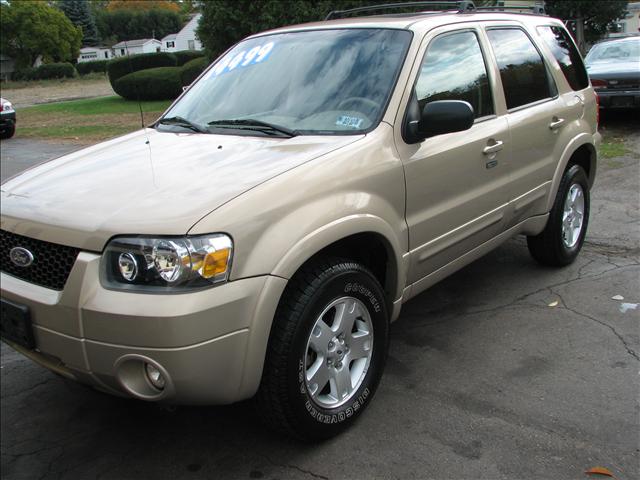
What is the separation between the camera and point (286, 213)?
8.69 feet

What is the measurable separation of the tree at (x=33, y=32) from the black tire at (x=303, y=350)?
7092 cm

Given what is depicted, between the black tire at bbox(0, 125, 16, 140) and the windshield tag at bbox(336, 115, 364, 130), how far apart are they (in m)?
14.9

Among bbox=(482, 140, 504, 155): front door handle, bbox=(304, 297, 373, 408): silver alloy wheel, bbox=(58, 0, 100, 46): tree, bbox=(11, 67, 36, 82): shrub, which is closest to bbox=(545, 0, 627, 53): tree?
bbox=(482, 140, 504, 155): front door handle

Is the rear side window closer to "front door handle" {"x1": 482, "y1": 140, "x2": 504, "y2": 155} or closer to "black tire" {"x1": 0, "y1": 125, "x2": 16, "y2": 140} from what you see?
"front door handle" {"x1": 482, "y1": 140, "x2": 504, "y2": 155}

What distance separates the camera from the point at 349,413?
3033 mm

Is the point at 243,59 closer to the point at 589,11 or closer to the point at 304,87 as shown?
the point at 304,87

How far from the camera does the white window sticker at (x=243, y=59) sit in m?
3.94

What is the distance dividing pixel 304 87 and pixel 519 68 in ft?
5.50

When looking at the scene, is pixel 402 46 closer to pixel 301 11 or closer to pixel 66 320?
pixel 66 320

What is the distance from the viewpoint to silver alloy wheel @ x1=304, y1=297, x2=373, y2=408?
9.41ft

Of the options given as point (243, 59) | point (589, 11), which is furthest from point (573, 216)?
point (589, 11)

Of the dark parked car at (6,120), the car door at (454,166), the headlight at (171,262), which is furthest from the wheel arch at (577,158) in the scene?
the dark parked car at (6,120)

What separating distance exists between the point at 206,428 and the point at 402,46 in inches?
88.2

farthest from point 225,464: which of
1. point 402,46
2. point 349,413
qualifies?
point 402,46
